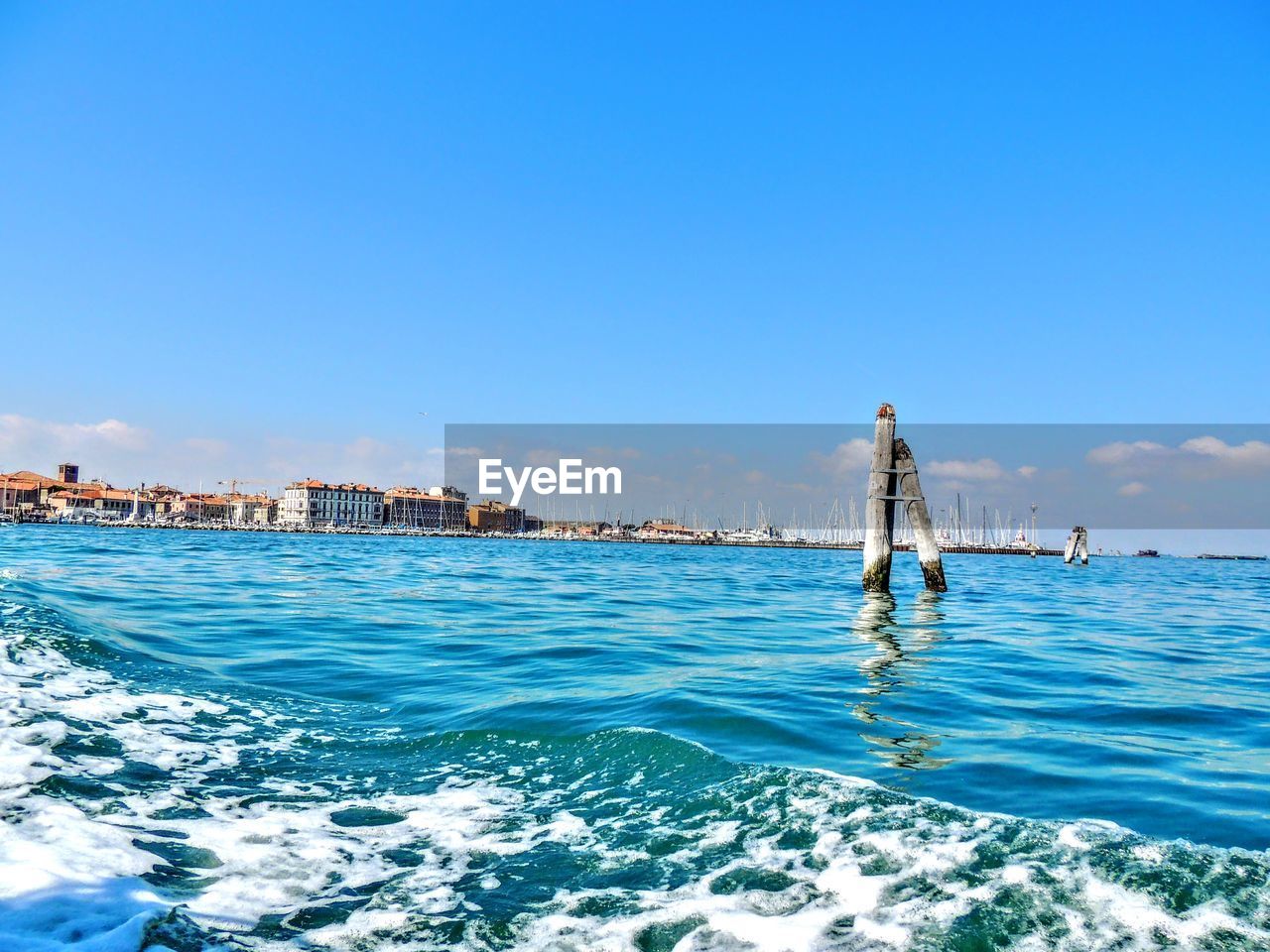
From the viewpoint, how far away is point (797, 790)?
4.08 m

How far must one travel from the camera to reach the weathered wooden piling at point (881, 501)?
55.5 feet

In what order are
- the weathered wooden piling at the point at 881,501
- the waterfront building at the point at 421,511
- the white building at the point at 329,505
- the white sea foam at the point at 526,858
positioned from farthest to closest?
1. the waterfront building at the point at 421,511
2. the white building at the point at 329,505
3. the weathered wooden piling at the point at 881,501
4. the white sea foam at the point at 526,858

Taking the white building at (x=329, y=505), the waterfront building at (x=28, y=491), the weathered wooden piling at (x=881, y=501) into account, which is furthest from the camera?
the white building at (x=329, y=505)

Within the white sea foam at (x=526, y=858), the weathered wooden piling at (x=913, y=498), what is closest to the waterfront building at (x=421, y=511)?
the weathered wooden piling at (x=913, y=498)

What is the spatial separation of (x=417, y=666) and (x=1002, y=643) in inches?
295

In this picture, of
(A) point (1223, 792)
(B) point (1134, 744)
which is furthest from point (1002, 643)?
(A) point (1223, 792)

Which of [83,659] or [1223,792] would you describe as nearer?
[1223,792]

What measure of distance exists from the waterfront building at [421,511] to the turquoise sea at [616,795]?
6354 inches

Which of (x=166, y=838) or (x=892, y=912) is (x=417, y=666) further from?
(x=892, y=912)

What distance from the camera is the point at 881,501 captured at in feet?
55.3

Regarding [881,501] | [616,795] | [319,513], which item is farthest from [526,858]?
[319,513]

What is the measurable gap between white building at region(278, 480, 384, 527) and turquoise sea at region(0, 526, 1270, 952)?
157 m

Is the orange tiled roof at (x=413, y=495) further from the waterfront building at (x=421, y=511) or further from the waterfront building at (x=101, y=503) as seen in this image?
the waterfront building at (x=101, y=503)

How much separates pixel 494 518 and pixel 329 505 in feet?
122
